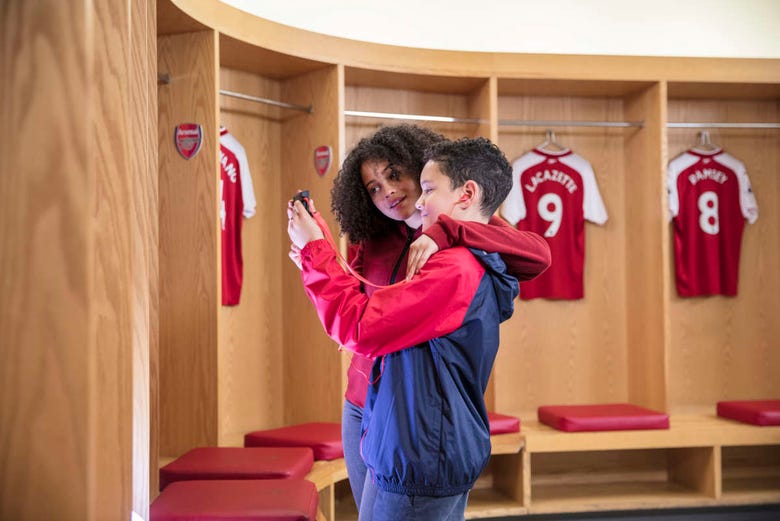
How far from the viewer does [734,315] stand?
5035mm

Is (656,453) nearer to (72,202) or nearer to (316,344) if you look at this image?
(316,344)

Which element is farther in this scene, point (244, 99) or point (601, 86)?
point (601, 86)

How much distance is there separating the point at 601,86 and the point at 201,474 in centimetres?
322

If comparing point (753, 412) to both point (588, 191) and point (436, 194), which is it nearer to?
point (588, 191)

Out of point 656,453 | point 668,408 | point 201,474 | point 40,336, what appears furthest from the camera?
point 656,453

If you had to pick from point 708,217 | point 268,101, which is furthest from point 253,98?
point 708,217

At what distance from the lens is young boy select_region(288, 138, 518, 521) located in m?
1.42

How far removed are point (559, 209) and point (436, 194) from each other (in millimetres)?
3389

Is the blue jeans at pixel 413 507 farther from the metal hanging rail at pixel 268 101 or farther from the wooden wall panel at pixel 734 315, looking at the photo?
the wooden wall panel at pixel 734 315

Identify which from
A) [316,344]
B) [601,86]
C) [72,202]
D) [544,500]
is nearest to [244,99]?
[316,344]

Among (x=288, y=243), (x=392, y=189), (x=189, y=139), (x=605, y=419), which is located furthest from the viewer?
(x=288, y=243)

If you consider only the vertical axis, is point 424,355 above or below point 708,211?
below

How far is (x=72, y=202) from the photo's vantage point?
1.17 m

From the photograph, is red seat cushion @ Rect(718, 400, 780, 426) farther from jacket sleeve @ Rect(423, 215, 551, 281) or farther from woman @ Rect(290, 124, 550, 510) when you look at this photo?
jacket sleeve @ Rect(423, 215, 551, 281)
